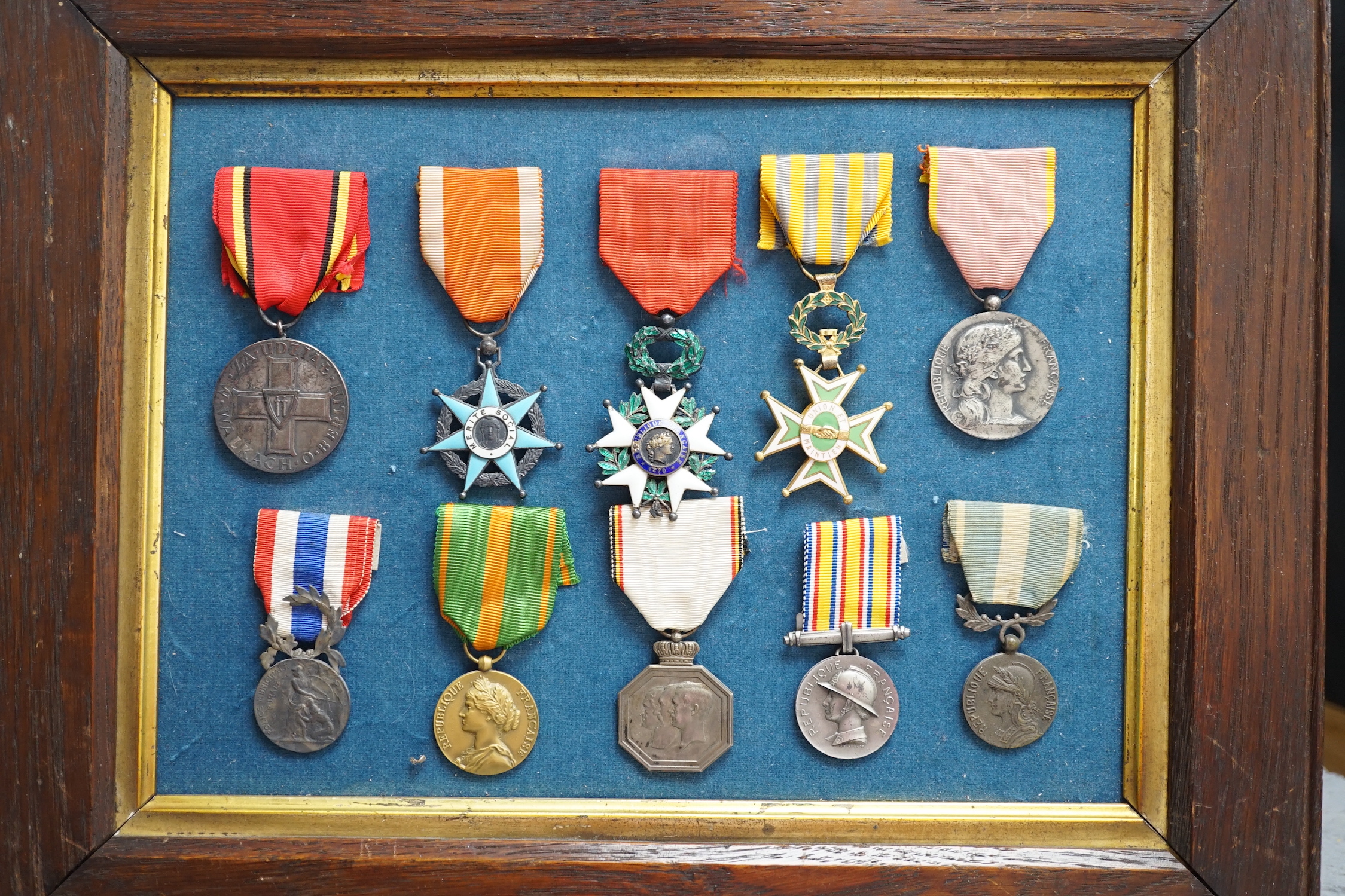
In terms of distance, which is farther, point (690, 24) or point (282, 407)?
point (282, 407)

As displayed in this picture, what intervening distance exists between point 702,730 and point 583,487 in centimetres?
63

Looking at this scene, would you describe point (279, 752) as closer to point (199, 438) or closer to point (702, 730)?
point (199, 438)

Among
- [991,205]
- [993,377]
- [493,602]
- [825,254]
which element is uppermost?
[991,205]

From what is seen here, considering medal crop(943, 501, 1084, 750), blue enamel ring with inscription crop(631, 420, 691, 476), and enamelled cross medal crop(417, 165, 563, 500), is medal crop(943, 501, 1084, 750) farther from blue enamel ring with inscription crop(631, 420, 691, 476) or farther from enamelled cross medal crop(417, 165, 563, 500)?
enamelled cross medal crop(417, 165, 563, 500)

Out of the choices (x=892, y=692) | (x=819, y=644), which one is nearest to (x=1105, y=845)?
(x=892, y=692)

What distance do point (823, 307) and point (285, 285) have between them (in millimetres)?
1260

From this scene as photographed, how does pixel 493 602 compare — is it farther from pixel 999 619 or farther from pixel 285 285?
pixel 999 619

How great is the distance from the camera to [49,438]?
205cm

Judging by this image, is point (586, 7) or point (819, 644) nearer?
point (586, 7)

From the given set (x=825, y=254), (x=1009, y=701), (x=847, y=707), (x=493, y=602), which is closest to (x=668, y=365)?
(x=825, y=254)

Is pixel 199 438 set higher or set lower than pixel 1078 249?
lower

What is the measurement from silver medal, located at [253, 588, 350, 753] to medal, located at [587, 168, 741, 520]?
0.74 m

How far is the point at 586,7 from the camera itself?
2.04 meters

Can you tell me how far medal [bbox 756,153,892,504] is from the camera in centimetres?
211
